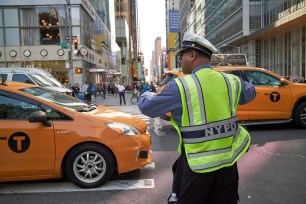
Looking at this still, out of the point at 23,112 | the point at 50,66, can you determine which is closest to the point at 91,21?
the point at 50,66

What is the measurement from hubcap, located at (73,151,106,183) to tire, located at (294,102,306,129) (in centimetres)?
670

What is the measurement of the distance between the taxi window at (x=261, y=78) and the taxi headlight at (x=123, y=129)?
5.48 m

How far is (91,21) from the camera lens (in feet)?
147

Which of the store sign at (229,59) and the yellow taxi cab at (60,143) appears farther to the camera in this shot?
the store sign at (229,59)

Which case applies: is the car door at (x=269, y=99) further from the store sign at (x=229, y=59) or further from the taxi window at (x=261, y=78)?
the store sign at (x=229, y=59)

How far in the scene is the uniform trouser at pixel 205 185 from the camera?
2.45 metres

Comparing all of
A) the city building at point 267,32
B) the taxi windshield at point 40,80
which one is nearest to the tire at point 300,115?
the taxi windshield at point 40,80

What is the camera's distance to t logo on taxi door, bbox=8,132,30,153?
5039 mm

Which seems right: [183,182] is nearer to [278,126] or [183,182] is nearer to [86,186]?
[86,186]

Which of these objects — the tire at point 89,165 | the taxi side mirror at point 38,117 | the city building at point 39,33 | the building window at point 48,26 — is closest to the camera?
the taxi side mirror at point 38,117

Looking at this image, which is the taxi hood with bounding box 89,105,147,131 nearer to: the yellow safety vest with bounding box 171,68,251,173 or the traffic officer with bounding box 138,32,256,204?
the traffic officer with bounding box 138,32,256,204

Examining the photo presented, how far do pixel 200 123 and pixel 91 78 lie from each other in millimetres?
43175

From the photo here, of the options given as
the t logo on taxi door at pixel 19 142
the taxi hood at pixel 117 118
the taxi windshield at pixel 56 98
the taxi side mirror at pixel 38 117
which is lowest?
the t logo on taxi door at pixel 19 142

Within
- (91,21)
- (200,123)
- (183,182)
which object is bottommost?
(183,182)
